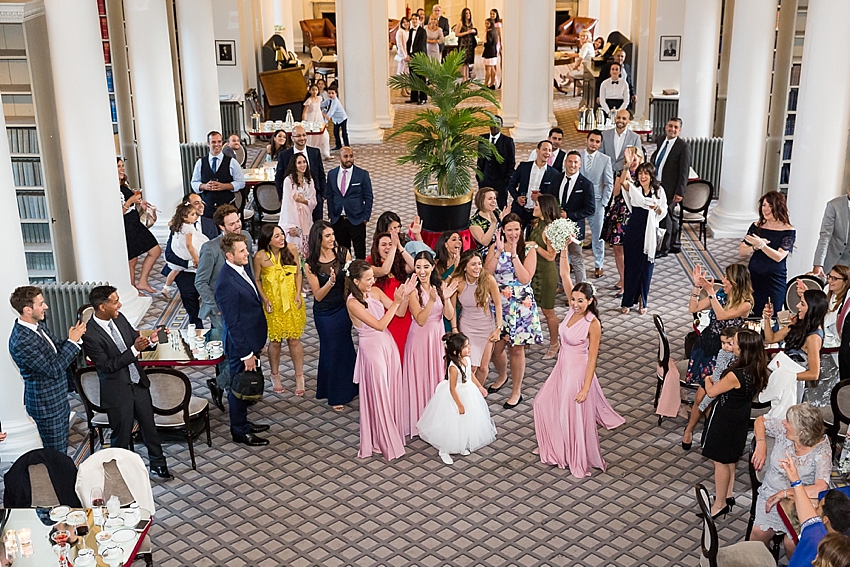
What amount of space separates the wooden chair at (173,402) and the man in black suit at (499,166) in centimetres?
526

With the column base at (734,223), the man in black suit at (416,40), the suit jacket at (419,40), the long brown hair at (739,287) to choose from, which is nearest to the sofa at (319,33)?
the man in black suit at (416,40)

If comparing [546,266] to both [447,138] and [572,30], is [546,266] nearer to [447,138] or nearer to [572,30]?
[447,138]

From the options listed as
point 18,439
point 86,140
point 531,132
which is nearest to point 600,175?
point 86,140

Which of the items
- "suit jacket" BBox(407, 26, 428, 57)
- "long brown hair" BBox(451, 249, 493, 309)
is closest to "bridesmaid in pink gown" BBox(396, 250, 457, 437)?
"long brown hair" BBox(451, 249, 493, 309)

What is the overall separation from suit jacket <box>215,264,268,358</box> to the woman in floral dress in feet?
6.77

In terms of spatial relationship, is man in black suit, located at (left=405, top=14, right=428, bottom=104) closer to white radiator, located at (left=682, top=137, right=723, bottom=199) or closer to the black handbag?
white radiator, located at (left=682, top=137, right=723, bottom=199)

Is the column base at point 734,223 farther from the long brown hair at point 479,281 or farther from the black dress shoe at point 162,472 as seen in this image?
the black dress shoe at point 162,472

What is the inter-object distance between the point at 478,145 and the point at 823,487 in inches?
287

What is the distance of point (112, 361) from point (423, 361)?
2.41 meters

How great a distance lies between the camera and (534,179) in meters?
10.8

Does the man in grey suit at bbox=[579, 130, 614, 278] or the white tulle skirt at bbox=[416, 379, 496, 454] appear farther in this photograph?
the man in grey suit at bbox=[579, 130, 614, 278]

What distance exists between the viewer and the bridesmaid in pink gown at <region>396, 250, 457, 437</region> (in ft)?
25.8

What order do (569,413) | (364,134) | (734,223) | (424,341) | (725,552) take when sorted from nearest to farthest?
(725,552)
(569,413)
(424,341)
(734,223)
(364,134)

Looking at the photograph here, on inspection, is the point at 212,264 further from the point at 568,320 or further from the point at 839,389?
the point at 839,389
